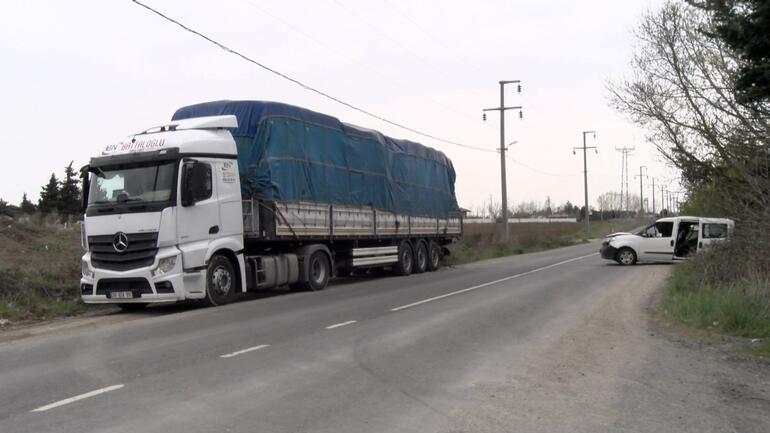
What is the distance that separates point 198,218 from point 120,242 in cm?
Answer: 151

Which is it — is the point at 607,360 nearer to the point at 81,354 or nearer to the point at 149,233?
the point at 81,354

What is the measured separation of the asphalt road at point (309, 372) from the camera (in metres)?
5.51

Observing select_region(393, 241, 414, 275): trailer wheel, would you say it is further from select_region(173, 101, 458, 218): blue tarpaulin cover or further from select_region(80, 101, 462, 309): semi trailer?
select_region(173, 101, 458, 218): blue tarpaulin cover

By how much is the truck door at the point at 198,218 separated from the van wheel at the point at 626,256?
1778 centimetres

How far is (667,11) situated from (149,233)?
13.6 meters

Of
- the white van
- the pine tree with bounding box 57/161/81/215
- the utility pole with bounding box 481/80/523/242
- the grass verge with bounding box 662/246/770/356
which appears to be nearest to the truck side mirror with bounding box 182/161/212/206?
the grass verge with bounding box 662/246/770/356

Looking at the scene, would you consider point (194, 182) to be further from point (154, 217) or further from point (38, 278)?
point (38, 278)

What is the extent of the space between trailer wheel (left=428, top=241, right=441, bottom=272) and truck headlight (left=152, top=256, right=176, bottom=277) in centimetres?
1370

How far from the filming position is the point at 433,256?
25.3 metres

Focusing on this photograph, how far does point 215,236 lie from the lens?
13.7 m

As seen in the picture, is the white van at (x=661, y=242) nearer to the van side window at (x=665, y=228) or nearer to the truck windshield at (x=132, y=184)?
the van side window at (x=665, y=228)

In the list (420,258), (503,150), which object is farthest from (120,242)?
(503,150)

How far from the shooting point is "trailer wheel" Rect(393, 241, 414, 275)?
2240cm

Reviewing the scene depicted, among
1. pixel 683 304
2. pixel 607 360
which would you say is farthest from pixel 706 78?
pixel 607 360
